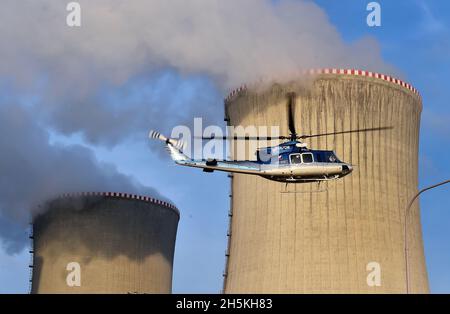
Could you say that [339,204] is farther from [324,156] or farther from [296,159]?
[296,159]

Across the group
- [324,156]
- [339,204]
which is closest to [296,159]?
[324,156]

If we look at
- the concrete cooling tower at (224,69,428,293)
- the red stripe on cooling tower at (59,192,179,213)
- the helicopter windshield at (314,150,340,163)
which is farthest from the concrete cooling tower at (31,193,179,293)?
the helicopter windshield at (314,150,340,163)

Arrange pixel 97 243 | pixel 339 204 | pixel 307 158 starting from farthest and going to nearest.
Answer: pixel 97 243
pixel 339 204
pixel 307 158

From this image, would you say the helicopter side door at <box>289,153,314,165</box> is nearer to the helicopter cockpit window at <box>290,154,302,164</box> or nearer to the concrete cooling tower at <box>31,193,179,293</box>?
the helicopter cockpit window at <box>290,154,302,164</box>

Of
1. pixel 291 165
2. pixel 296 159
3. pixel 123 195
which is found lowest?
pixel 291 165

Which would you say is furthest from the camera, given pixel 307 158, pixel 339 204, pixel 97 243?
pixel 97 243

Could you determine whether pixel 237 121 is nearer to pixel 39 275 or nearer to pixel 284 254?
pixel 284 254

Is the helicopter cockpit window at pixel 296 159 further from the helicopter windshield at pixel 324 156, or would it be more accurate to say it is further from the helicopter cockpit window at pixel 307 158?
the helicopter windshield at pixel 324 156
